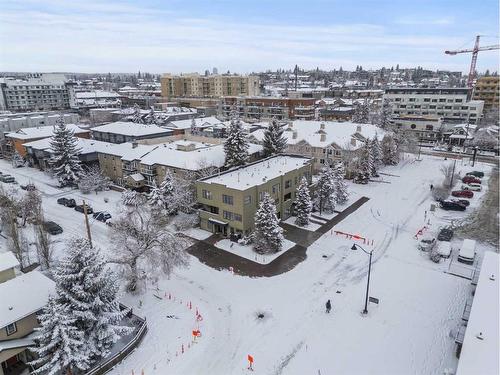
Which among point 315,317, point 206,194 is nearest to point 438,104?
point 206,194

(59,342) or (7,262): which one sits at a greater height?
(7,262)

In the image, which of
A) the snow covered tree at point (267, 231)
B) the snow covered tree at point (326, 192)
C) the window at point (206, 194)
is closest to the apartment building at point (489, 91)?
the snow covered tree at point (326, 192)

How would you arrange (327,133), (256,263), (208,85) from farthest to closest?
(208,85)
(327,133)
(256,263)

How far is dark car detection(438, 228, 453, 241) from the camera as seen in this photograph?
35.6 metres

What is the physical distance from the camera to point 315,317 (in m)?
24.4

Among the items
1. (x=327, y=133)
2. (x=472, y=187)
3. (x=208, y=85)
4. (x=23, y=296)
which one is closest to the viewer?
(x=23, y=296)

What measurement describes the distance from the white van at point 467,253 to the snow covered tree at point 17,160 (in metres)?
69.4

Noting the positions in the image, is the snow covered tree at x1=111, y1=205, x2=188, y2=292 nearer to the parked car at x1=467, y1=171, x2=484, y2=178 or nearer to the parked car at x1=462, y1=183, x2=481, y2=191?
the parked car at x1=462, y1=183, x2=481, y2=191

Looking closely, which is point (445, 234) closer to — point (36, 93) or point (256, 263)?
point (256, 263)

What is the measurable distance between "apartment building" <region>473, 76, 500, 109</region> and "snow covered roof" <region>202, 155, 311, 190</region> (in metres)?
95.2

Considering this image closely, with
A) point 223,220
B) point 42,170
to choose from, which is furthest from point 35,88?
point 223,220

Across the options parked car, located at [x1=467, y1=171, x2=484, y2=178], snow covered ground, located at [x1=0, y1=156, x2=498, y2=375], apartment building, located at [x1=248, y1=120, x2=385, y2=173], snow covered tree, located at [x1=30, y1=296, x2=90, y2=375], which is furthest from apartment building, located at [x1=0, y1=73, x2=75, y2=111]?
parked car, located at [x1=467, y1=171, x2=484, y2=178]

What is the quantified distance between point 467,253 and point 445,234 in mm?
4716

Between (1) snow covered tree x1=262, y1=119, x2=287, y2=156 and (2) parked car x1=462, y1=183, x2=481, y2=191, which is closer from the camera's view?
(2) parked car x1=462, y1=183, x2=481, y2=191
